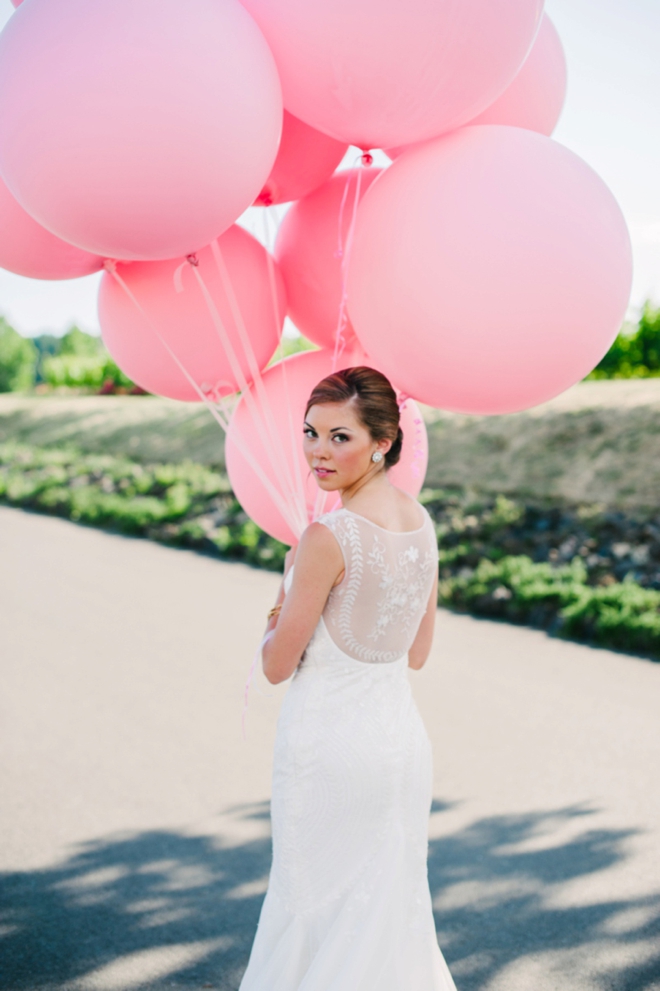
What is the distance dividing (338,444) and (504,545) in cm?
677

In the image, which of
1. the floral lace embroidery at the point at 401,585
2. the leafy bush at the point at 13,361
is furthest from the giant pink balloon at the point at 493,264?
the leafy bush at the point at 13,361

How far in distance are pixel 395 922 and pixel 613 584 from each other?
5690mm

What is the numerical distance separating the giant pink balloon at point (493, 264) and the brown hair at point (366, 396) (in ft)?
0.42

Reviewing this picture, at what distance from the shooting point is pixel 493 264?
1.99 meters

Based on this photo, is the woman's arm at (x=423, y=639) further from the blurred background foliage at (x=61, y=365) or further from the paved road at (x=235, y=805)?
the blurred background foliage at (x=61, y=365)

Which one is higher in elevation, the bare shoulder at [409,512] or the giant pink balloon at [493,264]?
the giant pink balloon at [493,264]

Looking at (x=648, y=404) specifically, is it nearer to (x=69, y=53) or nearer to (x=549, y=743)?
(x=549, y=743)

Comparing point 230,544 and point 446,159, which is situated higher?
point 446,159

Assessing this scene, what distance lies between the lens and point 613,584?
738cm

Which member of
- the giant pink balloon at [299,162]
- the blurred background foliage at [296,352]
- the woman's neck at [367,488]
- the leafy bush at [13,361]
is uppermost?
the leafy bush at [13,361]

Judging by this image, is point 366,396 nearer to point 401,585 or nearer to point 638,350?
point 401,585

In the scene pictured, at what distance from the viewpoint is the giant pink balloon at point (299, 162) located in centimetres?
246

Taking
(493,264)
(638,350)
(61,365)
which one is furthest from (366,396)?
(61,365)

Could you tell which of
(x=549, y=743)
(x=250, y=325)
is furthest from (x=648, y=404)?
(x=250, y=325)
